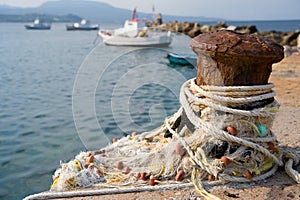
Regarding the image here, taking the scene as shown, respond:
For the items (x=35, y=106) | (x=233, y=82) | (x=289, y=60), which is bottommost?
(x=35, y=106)

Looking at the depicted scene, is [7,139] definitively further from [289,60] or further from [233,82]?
[289,60]

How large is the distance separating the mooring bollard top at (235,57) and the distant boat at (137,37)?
85.1ft

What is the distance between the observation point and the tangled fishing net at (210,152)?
2750mm

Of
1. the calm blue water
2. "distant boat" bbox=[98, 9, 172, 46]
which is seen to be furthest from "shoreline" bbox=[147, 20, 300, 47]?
the calm blue water

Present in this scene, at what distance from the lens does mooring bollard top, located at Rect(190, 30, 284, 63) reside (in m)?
2.70

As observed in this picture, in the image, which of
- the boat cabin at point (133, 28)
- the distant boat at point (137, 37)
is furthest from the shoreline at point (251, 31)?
the boat cabin at point (133, 28)

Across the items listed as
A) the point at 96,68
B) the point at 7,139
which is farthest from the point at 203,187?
the point at 96,68

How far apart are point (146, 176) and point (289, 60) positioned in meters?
9.56

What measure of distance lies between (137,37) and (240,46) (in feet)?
95.2

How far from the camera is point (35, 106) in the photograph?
1027 centimetres

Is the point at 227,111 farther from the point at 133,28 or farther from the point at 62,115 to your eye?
the point at 133,28

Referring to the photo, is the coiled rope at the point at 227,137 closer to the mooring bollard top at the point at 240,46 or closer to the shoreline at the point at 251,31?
the mooring bollard top at the point at 240,46

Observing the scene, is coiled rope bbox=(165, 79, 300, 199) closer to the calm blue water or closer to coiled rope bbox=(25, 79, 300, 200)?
coiled rope bbox=(25, 79, 300, 200)

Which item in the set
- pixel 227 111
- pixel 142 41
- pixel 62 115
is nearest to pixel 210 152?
pixel 227 111
